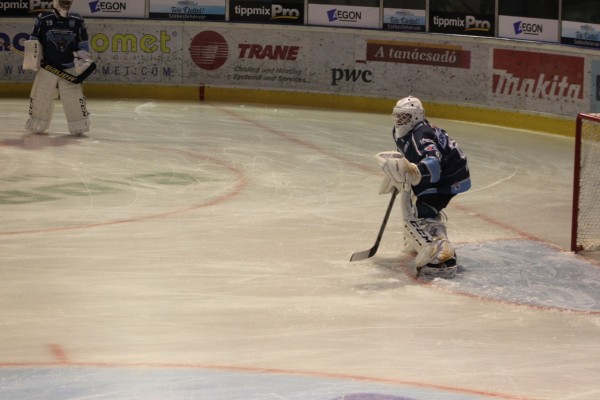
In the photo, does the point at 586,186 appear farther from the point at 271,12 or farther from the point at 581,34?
the point at 271,12

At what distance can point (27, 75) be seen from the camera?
13961 mm

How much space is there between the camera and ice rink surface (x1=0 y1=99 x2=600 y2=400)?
5.00m

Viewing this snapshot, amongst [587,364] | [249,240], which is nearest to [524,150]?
[249,240]

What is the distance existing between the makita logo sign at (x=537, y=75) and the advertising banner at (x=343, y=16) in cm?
158

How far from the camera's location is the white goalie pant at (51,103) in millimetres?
11242

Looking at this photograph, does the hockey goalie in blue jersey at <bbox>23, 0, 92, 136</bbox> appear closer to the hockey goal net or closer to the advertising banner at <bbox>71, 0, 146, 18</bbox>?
the advertising banner at <bbox>71, 0, 146, 18</bbox>

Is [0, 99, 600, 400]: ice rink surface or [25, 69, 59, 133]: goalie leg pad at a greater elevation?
[25, 69, 59, 133]: goalie leg pad

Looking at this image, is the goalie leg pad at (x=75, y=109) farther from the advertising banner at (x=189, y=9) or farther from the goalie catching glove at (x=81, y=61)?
the advertising banner at (x=189, y=9)

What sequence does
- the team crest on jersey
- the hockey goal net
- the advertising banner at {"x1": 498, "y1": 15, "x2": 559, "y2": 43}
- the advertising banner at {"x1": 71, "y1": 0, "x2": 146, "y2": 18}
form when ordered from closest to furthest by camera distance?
the team crest on jersey → the hockey goal net → the advertising banner at {"x1": 498, "y1": 15, "x2": 559, "y2": 43} → the advertising banner at {"x1": 71, "y1": 0, "x2": 146, "y2": 18}

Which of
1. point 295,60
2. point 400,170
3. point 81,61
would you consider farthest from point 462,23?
point 400,170

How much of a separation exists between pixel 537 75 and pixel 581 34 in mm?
626

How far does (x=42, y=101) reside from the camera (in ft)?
37.2

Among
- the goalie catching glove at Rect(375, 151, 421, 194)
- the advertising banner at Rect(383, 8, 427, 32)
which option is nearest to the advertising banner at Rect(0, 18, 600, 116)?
the advertising banner at Rect(383, 8, 427, 32)

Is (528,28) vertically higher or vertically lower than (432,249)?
higher
